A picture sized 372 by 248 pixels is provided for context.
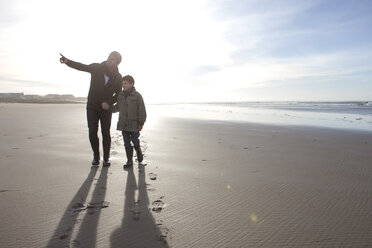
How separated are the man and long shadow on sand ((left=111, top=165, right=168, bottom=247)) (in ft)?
6.33

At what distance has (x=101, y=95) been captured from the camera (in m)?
4.85

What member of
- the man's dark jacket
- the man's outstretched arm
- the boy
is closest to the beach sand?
the boy

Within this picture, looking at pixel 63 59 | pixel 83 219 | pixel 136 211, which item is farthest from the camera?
pixel 63 59

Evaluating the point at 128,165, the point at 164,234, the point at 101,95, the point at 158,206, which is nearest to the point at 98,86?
the point at 101,95

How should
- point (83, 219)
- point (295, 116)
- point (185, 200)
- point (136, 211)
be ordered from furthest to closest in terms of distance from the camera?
point (295, 116), point (185, 200), point (136, 211), point (83, 219)

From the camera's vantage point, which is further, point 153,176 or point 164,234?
point 153,176

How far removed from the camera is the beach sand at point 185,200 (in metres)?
2.30

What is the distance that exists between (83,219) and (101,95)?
272 cm

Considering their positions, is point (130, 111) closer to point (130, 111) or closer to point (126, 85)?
point (130, 111)

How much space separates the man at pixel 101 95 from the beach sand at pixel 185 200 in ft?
1.47

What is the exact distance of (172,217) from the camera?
106 inches

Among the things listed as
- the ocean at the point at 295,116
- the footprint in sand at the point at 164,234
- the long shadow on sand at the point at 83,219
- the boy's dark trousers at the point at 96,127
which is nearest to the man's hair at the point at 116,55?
the boy's dark trousers at the point at 96,127

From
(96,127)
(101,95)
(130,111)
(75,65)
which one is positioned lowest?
(96,127)

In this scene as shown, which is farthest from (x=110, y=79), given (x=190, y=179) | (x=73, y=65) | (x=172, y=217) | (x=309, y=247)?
(x=309, y=247)
